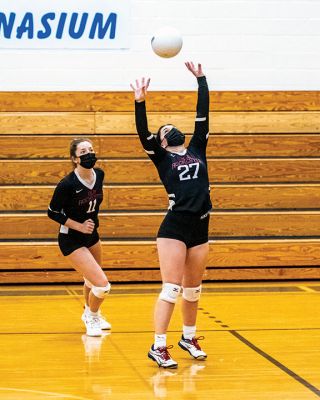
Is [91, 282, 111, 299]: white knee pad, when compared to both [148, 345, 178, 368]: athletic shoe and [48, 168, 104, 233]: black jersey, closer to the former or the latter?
[48, 168, 104, 233]: black jersey

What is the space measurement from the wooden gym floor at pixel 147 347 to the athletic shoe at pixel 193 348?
6 centimetres

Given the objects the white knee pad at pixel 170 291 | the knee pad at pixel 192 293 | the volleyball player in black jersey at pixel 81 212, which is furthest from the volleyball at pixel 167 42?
the white knee pad at pixel 170 291

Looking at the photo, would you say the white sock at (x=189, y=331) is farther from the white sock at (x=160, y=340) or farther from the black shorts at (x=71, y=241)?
the black shorts at (x=71, y=241)

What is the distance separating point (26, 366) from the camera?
6551mm

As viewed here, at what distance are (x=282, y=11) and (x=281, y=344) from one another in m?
6.52

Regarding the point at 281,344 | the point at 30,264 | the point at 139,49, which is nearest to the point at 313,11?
the point at 139,49

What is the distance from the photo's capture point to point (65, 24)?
12.3 m

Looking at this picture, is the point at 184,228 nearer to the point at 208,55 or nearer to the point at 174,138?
the point at 174,138

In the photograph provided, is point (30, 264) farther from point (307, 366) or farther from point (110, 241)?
point (307, 366)

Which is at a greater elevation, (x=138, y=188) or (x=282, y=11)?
(x=282, y=11)

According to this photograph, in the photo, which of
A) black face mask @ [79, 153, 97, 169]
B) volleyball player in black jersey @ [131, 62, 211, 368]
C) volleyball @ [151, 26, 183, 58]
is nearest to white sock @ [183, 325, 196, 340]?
volleyball player in black jersey @ [131, 62, 211, 368]

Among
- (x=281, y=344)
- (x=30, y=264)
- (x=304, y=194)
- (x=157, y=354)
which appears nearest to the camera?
(x=157, y=354)

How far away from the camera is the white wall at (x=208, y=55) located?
12.3 metres

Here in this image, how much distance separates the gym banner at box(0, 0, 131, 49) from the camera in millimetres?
12266
